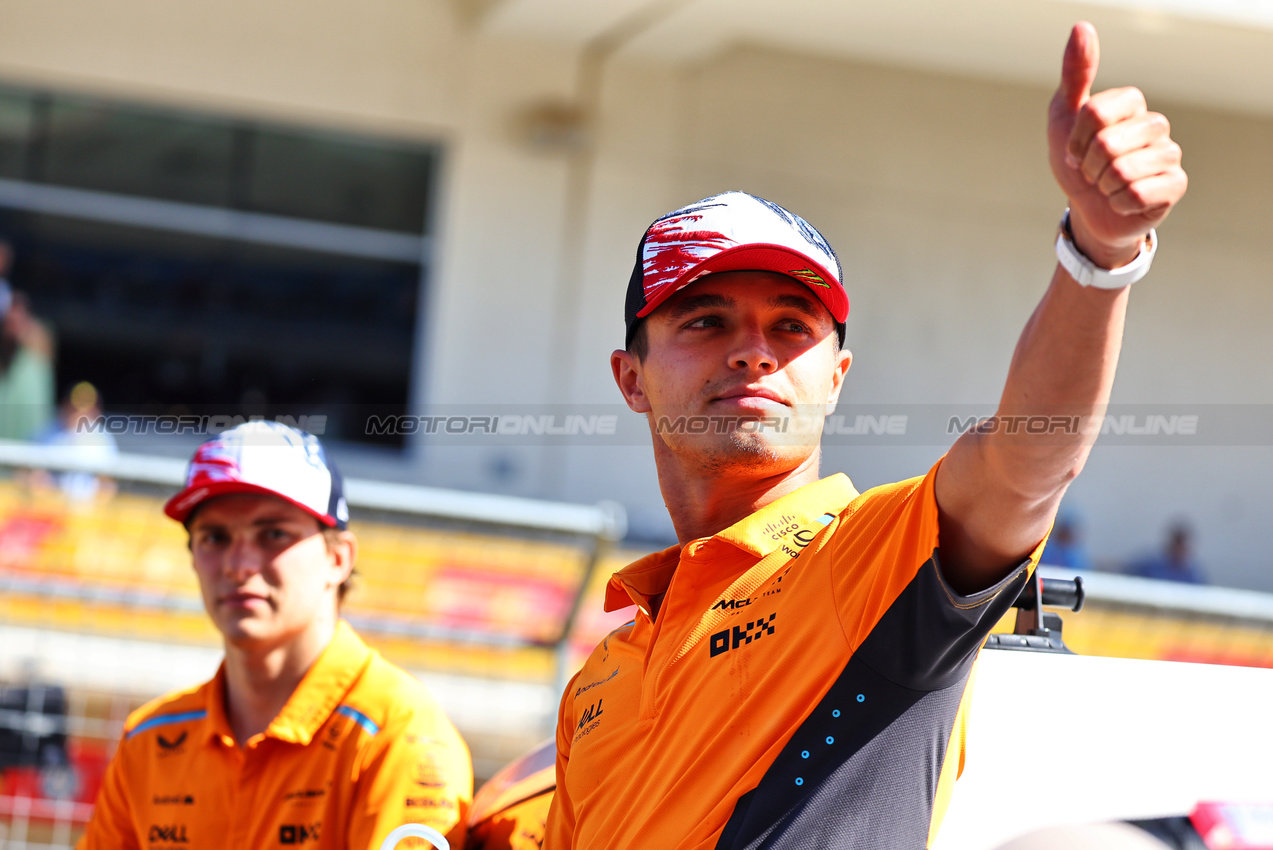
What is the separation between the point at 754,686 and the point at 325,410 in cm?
991

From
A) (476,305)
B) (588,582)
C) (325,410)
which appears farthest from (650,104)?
(588,582)

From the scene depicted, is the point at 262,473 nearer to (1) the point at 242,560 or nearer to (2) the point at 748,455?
(1) the point at 242,560

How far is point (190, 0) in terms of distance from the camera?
34.4 feet

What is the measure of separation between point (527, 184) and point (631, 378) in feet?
30.3

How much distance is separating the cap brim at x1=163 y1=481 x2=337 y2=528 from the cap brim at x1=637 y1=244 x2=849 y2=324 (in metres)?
1.36

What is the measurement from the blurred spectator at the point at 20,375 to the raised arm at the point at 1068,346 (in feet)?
30.2

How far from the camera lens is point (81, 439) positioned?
8.84m

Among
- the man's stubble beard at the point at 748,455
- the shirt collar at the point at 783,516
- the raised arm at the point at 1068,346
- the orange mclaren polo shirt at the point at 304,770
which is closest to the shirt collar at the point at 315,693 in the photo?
the orange mclaren polo shirt at the point at 304,770

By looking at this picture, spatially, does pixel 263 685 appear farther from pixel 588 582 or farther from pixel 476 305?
pixel 476 305

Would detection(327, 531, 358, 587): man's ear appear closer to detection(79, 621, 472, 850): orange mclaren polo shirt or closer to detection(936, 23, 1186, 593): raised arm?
detection(79, 621, 472, 850): orange mclaren polo shirt

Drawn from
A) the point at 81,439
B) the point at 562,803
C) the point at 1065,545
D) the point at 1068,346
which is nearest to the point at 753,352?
the point at 1068,346

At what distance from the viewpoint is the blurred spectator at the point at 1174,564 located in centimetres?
1114

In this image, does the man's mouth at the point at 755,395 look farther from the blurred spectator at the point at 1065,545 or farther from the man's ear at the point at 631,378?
the blurred spectator at the point at 1065,545

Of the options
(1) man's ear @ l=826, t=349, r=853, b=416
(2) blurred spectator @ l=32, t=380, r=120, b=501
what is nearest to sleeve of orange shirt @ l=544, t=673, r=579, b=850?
(1) man's ear @ l=826, t=349, r=853, b=416
